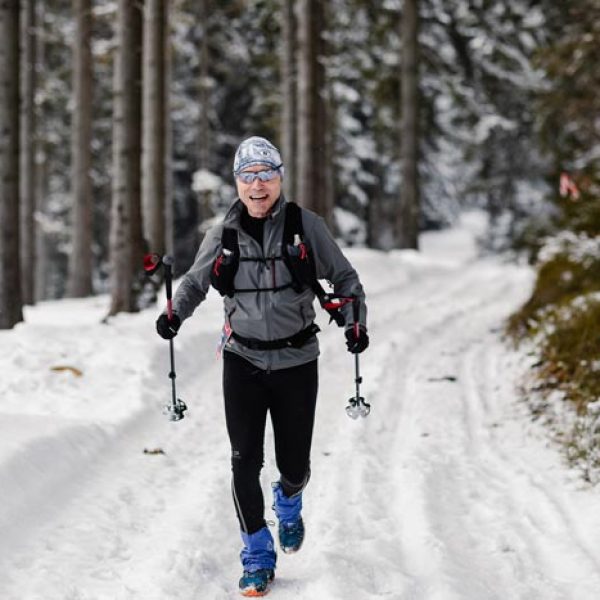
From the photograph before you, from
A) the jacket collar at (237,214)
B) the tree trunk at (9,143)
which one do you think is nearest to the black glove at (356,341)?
the jacket collar at (237,214)

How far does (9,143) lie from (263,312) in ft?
24.7

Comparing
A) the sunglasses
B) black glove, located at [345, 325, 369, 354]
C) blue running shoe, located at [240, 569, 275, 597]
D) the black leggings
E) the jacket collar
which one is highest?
the sunglasses

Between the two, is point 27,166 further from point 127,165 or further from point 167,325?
point 167,325

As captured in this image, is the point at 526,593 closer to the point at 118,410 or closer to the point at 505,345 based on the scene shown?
the point at 118,410

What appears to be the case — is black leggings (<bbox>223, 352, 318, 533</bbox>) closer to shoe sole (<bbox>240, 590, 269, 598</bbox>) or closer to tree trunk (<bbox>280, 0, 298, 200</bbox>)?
shoe sole (<bbox>240, 590, 269, 598</bbox>)

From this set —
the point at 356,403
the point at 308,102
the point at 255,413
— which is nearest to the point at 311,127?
the point at 308,102

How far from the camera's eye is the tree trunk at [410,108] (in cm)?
2377

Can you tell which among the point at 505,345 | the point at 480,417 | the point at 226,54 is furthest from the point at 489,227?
the point at 480,417

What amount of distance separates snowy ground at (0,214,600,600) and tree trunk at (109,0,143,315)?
280cm

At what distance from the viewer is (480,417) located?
304 inches

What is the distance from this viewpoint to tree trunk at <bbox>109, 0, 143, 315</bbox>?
12570mm

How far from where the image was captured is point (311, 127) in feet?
56.4

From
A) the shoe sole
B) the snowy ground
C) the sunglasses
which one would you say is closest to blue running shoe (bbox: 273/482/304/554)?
the snowy ground

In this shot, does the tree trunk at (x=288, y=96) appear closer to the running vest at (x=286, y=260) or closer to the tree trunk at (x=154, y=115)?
the tree trunk at (x=154, y=115)
